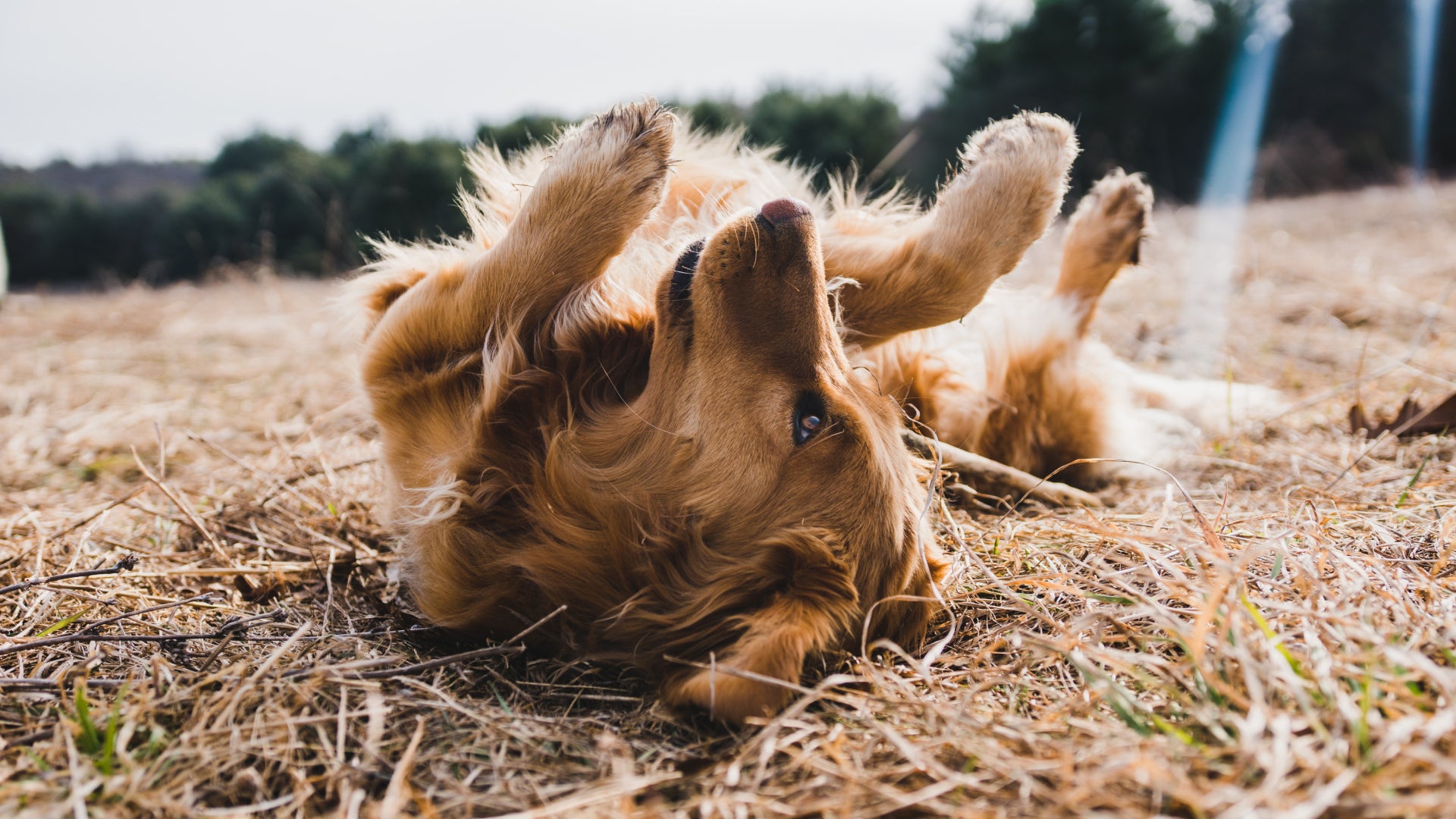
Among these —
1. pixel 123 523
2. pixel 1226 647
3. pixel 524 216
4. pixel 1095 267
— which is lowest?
pixel 123 523

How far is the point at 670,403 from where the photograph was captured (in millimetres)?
1874

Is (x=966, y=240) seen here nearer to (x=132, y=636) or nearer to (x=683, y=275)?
(x=683, y=275)

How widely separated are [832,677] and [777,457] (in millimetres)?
490

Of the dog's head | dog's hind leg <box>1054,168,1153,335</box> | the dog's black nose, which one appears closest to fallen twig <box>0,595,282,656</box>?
the dog's head

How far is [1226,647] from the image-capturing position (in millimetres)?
1293

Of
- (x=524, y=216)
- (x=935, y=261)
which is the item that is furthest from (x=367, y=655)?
(x=935, y=261)

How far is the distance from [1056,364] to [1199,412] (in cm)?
91

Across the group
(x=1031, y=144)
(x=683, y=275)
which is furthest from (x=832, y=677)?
(x=1031, y=144)

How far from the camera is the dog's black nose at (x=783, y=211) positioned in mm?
1783

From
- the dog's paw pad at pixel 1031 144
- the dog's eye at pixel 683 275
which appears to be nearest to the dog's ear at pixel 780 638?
the dog's eye at pixel 683 275

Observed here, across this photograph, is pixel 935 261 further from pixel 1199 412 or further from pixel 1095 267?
pixel 1199 412

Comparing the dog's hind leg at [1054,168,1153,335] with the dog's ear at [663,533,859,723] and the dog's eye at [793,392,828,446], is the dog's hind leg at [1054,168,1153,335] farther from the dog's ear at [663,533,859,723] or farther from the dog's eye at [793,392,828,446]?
the dog's ear at [663,533,859,723]

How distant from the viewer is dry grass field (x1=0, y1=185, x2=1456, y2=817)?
3.79ft

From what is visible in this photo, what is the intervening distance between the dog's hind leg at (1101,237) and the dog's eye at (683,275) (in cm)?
166
